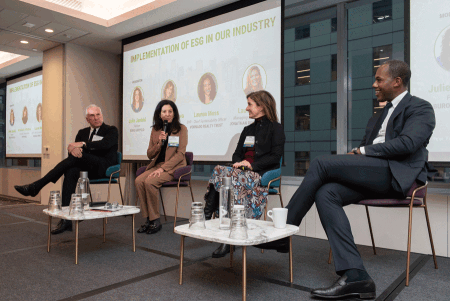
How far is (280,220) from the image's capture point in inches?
67.9

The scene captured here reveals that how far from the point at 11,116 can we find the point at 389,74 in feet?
25.5

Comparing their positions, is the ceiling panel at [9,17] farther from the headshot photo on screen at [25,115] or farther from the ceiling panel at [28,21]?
the headshot photo on screen at [25,115]

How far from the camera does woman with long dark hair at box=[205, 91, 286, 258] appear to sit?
98.8 inches

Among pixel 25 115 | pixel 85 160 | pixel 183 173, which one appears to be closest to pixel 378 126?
pixel 183 173

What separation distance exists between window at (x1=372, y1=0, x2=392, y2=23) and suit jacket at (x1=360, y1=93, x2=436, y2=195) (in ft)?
4.90

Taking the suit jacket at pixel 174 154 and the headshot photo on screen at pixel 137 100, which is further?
the headshot photo on screen at pixel 137 100

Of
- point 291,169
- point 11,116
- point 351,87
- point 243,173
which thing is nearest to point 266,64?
point 351,87

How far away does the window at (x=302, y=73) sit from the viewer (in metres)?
3.70

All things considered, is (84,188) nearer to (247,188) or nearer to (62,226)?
Result: (62,226)

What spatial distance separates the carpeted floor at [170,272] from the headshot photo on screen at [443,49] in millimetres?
1491

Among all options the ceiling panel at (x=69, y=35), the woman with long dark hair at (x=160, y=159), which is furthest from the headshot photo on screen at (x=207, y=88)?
the ceiling panel at (x=69, y=35)

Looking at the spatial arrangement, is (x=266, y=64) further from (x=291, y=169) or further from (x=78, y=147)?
(x=78, y=147)

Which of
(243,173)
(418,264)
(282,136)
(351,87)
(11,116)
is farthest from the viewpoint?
(11,116)

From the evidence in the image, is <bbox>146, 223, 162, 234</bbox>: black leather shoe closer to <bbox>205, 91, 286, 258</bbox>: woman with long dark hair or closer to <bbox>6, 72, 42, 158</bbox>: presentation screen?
<bbox>205, 91, 286, 258</bbox>: woman with long dark hair
